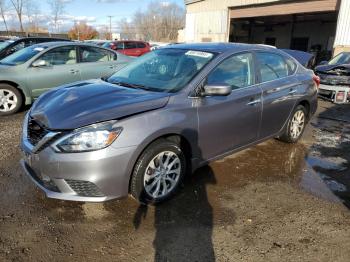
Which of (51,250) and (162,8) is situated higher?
(162,8)

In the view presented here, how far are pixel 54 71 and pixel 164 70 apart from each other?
4.21 meters

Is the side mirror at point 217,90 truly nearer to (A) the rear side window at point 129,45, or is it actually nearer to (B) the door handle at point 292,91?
(B) the door handle at point 292,91

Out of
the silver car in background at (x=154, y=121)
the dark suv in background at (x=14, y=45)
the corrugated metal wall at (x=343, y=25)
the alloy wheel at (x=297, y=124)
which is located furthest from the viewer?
the corrugated metal wall at (x=343, y=25)

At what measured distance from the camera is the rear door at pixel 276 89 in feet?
→ 15.0

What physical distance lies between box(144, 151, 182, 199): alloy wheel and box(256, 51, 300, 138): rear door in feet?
5.33

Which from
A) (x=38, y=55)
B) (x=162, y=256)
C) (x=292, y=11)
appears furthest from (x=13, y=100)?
(x=292, y=11)

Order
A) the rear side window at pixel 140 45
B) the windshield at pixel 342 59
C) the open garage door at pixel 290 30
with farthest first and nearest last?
the open garage door at pixel 290 30
the rear side window at pixel 140 45
the windshield at pixel 342 59

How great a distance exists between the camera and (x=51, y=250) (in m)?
2.86

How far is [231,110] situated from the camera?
13.2 ft

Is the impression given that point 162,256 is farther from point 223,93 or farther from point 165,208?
point 223,93

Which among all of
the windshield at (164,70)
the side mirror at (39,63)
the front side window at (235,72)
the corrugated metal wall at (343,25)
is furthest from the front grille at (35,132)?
the corrugated metal wall at (343,25)

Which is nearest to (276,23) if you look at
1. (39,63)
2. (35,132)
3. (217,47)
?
(39,63)

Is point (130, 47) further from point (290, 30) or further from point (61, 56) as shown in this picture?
point (290, 30)

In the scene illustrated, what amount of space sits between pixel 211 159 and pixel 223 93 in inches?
33.4
